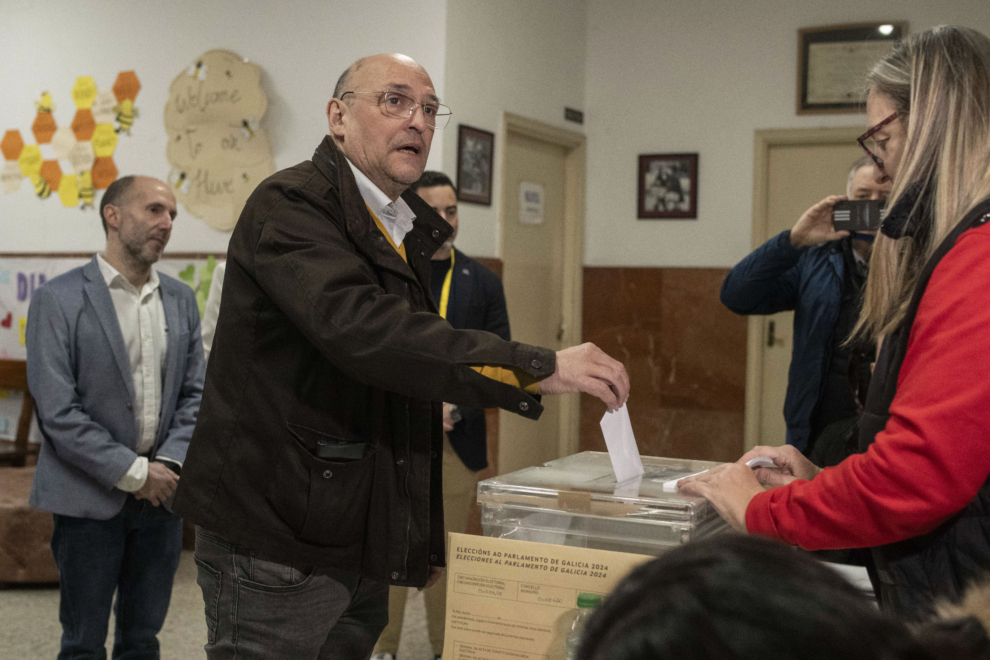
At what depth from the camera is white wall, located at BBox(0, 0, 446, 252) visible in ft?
12.6

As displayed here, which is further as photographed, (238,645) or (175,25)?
(175,25)

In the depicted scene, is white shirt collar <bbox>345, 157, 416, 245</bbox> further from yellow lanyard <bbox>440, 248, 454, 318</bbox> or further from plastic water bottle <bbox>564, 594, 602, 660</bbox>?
yellow lanyard <bbox>440, 248, 454, 318</bbox>

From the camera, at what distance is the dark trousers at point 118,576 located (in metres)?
2.29

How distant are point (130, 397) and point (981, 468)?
83.2 inches

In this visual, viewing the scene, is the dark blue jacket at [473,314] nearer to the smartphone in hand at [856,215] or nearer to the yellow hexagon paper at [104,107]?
the smartphone in hand at [856,215]

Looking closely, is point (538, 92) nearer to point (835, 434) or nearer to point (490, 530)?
point (835, 434)

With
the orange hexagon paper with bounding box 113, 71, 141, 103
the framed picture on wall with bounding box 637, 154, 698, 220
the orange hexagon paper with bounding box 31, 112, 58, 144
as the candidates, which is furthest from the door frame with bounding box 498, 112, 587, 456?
the orange hexagon paper with bounding box 31, 112, 58, 144

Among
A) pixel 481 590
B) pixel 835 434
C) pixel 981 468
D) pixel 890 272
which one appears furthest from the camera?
pixel 835 434

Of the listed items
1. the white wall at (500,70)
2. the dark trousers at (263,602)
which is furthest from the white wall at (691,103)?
the dark trousers at (263,602)

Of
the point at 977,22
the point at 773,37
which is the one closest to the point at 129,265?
the point at 773,37

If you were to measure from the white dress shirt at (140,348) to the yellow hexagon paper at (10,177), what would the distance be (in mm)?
2742

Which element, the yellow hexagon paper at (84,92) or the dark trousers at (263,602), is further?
the yellow hexagon paper at (84,92)

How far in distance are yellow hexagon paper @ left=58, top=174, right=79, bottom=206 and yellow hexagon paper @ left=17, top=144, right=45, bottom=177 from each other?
198 mm

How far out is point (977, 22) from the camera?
4.43 m
